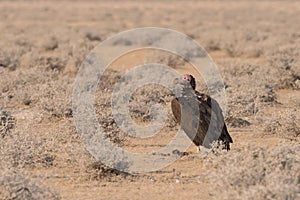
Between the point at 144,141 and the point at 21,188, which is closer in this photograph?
the point at 21,188

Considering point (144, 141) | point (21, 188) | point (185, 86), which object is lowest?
point (144, 141)

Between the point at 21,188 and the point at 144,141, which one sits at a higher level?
the point at 21,188

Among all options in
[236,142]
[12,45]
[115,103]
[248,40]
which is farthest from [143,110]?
[248,40]

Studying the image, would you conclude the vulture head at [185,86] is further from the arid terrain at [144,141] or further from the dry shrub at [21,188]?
the dry shrub at [21,188]

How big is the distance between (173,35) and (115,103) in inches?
658

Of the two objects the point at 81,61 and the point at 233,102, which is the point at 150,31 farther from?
the point at 233,102

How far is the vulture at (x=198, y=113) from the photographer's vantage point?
795 cm

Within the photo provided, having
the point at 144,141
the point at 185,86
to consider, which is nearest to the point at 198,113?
the point at 185,86

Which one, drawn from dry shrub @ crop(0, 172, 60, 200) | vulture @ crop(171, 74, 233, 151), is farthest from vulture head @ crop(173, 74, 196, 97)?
dry shrub @ crop(0, 172, 60, 200)

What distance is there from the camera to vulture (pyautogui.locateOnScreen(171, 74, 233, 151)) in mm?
7949

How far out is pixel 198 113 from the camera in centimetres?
793

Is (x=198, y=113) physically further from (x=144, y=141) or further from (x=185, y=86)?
(x=144, y=141)

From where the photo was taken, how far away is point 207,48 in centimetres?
2494

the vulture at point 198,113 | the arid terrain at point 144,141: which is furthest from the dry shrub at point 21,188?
the vulture at point 198,113
